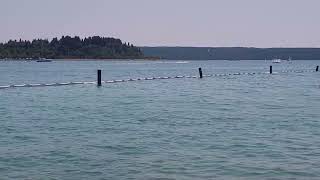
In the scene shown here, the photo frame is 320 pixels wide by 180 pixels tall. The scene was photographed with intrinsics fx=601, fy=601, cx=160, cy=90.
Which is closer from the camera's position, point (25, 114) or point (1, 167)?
point (1, 167)

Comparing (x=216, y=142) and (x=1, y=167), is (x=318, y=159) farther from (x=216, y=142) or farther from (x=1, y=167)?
(x=1, y=167)

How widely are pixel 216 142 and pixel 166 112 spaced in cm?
1154

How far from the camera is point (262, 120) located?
25859mm

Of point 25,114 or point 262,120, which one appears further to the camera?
point 25,114

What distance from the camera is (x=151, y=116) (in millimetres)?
27844

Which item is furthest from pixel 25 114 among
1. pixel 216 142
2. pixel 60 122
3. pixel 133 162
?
pixel 133 162

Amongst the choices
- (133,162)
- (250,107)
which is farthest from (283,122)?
(133,162)

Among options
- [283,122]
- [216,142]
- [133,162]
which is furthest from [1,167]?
[283,122]

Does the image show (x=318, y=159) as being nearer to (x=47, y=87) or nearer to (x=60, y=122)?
(x=60, y=122)

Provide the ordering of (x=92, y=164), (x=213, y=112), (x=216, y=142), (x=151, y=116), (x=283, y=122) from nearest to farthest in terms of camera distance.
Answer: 1. (x=92, y=164)
2. (x=216, y=142)
3. (x=283, y=122)
4. (x=151, y=116)
5. (x=213, y=112)

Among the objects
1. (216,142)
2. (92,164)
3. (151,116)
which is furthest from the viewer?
(151,116)

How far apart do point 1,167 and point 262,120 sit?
1399cm

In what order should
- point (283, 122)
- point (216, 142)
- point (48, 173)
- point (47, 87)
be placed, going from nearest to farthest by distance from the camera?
1. point (48, 173)
2. point (216, 142)
3. point (283, 122)
4. point (47, 87)

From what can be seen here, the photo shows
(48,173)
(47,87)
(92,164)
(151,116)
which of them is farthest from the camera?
(47,87)
